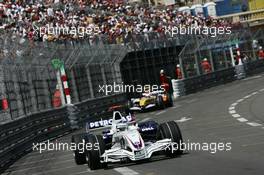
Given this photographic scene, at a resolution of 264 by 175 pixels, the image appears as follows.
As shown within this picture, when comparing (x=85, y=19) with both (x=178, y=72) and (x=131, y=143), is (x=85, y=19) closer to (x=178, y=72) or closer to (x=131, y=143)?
(x=178, y=72)

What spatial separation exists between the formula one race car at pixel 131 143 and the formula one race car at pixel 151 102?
1627cm

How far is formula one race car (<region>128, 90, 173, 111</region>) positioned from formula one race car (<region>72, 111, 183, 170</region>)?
16.3 meters

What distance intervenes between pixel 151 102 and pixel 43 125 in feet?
27.7

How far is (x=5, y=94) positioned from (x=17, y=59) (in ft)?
7.02

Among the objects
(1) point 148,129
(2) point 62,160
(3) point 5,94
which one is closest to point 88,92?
(3) point 5,94

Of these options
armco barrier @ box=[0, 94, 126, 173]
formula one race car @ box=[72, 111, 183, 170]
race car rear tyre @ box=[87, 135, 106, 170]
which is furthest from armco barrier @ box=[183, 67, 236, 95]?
race car rear tyre @ box=[87, 135, 106, 170]

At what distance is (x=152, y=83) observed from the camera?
41.0m

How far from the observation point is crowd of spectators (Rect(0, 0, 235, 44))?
30.2 meters

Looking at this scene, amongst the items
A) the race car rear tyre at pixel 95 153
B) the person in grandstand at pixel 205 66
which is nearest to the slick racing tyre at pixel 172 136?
the race car rear tyre at pixel 95 153

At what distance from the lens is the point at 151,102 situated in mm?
29484

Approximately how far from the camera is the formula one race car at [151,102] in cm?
2939

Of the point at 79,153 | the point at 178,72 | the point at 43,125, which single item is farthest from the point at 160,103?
the point at 79,153

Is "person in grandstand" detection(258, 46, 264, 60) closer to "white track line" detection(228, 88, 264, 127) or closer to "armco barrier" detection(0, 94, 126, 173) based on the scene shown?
"white track line" detection(228, 88, 264, 127)

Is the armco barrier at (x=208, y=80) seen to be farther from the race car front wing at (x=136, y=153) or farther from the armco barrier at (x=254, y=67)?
the race car front wing at (x=136, y=153)
